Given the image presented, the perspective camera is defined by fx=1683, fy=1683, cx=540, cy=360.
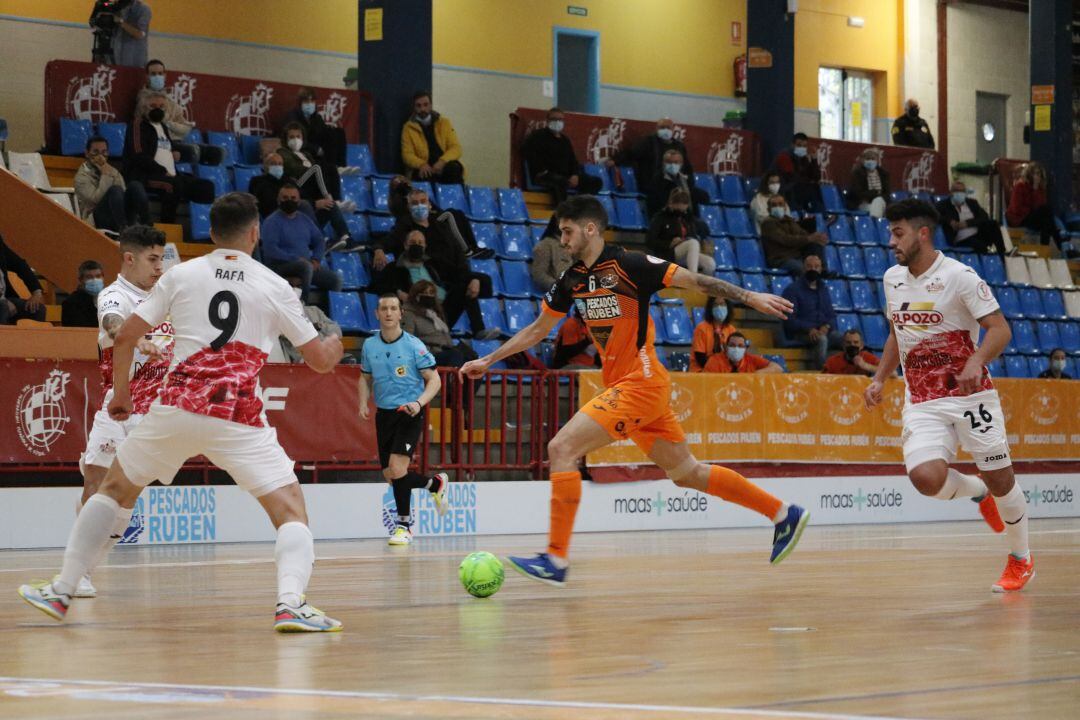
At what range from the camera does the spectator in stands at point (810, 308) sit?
23.2m

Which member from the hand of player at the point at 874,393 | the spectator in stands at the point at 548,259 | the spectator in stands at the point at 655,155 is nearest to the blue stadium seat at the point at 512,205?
the spectator in stands at the point at 548,259

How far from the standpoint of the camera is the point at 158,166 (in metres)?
19.1

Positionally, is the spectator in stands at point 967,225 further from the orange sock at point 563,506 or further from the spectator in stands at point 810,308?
the orange sock at point 563,506

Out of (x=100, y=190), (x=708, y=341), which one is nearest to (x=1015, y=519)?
(x=708, y=341)

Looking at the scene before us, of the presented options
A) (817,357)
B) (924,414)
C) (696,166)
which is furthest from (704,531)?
(696,166)

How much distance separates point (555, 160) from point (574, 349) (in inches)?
239

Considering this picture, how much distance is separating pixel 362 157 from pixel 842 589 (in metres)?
13.9

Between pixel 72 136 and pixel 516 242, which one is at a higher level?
pixel 72 136

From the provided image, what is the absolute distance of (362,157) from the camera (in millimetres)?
22203

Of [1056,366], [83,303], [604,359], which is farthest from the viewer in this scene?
[1056,366]

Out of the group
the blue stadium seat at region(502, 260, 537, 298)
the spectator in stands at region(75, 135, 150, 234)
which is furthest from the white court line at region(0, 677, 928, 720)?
the blue stadium seat at region(502, 260, 537, 298)

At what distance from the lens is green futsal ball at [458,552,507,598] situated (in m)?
8.95

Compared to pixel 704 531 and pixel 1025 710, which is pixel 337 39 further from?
pixel 1025 710

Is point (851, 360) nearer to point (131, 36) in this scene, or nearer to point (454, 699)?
point (131, 36)
